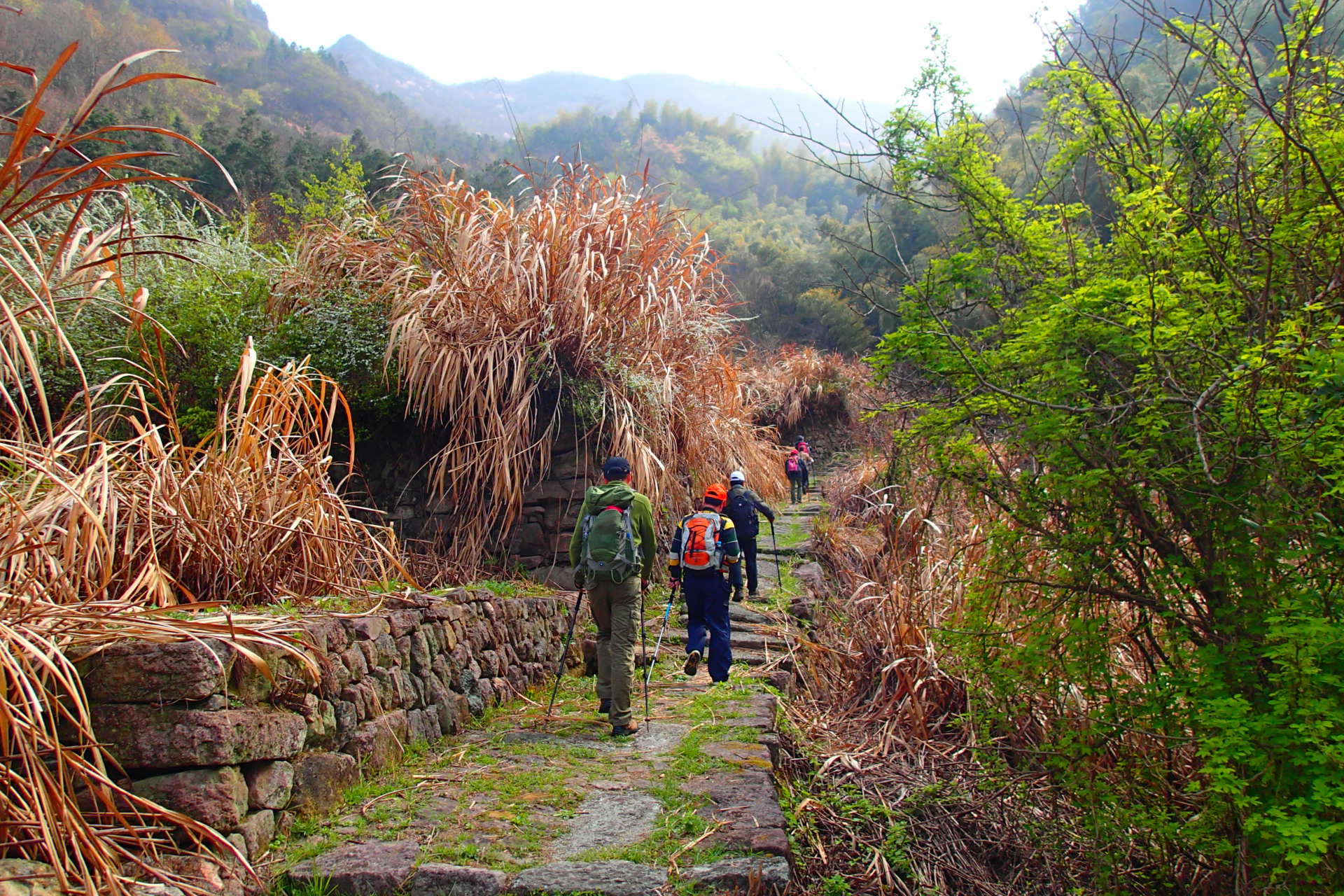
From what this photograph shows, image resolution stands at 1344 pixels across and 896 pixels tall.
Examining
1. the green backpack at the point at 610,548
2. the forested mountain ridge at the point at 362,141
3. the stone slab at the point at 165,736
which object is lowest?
the stone slab at the point at 165,736

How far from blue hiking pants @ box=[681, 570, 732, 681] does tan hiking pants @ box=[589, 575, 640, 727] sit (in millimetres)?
991

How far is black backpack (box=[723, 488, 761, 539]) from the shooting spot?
28.5 ft

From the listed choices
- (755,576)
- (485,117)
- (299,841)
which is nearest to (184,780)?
(299,841)

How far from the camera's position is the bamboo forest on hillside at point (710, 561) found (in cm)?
290

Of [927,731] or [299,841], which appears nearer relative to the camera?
[299,841]

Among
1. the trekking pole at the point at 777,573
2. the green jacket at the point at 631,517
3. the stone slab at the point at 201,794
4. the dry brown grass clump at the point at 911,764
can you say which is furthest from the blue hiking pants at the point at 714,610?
the stone slab at the point at 201,794

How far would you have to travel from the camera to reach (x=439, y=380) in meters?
6.78

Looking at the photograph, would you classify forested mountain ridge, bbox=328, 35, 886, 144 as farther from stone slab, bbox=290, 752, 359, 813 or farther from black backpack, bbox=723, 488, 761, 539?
stone slab, bbox=290, 752, 359, 813

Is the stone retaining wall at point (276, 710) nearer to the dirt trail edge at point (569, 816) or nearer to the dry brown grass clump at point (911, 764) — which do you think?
the dirt trail edge at point (569, 816)

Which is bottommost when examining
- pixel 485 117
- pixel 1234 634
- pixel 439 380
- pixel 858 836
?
pixel 858 836

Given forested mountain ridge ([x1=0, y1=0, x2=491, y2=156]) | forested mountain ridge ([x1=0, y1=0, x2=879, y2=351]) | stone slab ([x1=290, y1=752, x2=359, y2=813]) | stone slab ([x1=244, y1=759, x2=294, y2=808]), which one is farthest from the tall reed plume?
forested mountain ridge ([x1=0, y1=0, x2=491, y2=156])

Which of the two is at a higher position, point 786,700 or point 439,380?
point 439,380

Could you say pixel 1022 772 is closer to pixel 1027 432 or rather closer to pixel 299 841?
pixel 1027 432

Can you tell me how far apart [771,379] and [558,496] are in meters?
13.5
